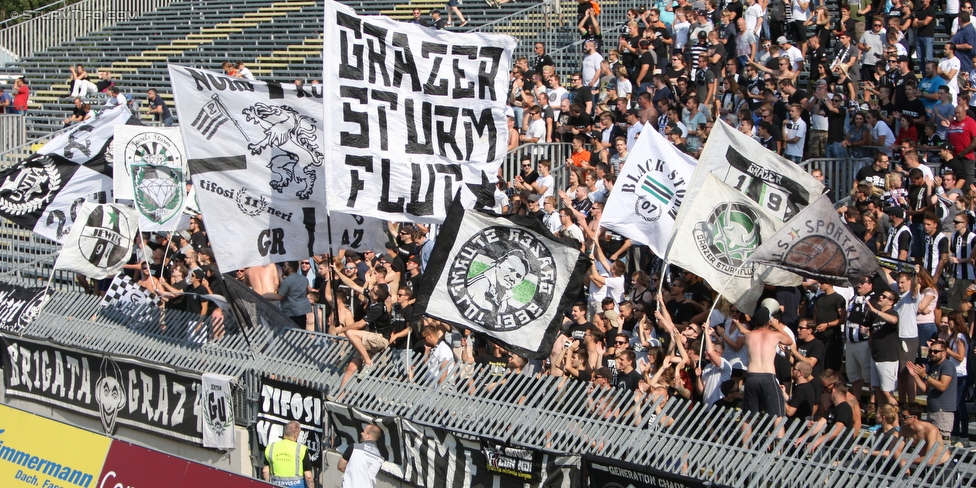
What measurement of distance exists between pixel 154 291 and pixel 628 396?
25.9 ft

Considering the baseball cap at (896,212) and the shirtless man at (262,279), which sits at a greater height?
the baseball cap at (896,212)

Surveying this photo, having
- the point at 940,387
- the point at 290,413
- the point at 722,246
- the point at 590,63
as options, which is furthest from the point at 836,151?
the point at 290,413

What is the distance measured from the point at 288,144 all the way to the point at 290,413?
9.63 ft

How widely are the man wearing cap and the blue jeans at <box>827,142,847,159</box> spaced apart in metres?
3.00

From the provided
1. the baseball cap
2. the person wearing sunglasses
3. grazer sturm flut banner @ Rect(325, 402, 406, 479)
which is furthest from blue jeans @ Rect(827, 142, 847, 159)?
grazer sturm flut banner @ Rect(325, 402, 406, 479)

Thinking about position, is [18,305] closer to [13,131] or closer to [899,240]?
[13,131]

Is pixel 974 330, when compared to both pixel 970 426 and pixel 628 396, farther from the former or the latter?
pixel 628 396

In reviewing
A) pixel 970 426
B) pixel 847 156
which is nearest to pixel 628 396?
pixel 970 426

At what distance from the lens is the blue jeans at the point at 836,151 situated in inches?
645

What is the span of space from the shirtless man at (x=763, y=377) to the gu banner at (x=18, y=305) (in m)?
10.4

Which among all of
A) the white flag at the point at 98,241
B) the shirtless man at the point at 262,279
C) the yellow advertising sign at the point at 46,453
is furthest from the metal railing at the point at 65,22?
the yellow advertising sign at the point at 46,453

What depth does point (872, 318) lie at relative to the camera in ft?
39.0

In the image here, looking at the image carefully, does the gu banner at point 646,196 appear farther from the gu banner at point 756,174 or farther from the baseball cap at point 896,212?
the baseball cap at point 896,212

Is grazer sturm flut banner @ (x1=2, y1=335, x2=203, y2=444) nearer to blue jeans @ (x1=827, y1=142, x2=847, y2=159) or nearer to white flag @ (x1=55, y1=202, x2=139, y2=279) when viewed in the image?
white flag @ (x1=55, y1=202, x2=139, y2=279)
